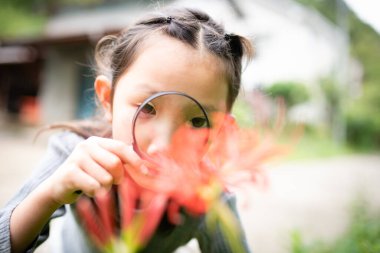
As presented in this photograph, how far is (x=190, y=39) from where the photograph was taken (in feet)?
3.37

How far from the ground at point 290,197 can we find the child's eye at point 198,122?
198 mm

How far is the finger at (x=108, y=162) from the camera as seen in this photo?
673mm

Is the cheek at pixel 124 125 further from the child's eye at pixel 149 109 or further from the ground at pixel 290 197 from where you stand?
the ground at pixel 290 197

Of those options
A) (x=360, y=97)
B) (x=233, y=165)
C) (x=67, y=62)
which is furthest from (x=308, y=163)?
(x=360, y=97)

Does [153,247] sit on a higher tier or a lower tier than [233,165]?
lower

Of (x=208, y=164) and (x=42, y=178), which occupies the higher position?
(x=208, y=164)

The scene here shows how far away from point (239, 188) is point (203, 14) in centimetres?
70

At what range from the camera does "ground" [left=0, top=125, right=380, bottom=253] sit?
8.07 ft

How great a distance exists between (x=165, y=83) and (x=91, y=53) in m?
8.02

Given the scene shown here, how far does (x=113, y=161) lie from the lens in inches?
26.5

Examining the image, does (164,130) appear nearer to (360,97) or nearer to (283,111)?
(283,111)

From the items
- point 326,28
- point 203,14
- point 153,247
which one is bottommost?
point 153,247

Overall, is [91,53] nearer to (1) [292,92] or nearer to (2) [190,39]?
(1) [292,92]

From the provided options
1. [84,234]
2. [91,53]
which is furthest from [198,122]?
[91,53]
